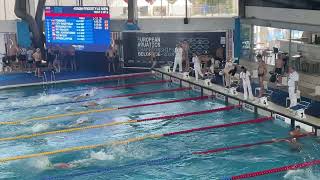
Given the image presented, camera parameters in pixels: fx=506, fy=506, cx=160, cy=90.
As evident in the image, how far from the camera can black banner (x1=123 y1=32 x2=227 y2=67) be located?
21250mm

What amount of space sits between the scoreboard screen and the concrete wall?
588cm

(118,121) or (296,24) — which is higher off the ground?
(296,24)

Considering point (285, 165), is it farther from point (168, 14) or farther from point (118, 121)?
point (168, 14)

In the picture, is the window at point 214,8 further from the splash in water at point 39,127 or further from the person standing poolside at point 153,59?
the splash in water at point 39,127

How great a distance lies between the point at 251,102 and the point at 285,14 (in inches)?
187

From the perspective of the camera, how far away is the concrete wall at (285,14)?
16609 mm

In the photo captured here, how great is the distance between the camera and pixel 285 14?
1812 centimetres

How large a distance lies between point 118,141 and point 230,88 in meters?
5.26

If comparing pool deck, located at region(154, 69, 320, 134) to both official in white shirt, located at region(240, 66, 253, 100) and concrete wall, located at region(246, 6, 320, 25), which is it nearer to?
official in white shirt, located at region(240, 66, 253, 100)

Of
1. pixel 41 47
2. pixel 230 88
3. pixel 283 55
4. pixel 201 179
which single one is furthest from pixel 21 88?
pixel 201 179

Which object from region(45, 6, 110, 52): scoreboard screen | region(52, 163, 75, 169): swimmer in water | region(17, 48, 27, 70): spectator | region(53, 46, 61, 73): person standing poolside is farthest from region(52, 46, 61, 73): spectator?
region(52, 163, 75, 169): swimmer in water

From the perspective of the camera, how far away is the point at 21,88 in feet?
65.7

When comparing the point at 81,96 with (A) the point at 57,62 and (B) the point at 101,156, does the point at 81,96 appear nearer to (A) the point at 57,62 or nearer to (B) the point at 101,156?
(A) the point at 57,62

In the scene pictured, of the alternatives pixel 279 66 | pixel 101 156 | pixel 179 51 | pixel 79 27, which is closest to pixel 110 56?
pixel 79 27
